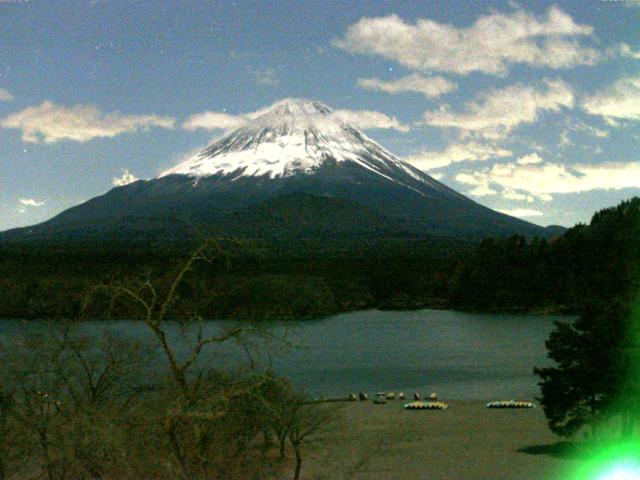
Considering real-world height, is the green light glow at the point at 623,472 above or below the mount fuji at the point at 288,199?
below

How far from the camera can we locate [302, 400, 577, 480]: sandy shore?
15.9 metres

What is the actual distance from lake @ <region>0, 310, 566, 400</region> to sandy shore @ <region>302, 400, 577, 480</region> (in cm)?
389

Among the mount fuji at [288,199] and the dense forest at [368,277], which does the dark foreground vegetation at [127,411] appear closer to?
the dense forest at [368,277]

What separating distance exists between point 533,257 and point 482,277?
19.8ft

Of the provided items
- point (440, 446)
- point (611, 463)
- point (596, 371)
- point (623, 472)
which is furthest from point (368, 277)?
point (623, 472)

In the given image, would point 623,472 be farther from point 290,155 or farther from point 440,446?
point 290,155

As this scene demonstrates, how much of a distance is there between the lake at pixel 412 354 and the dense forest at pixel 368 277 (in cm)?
526

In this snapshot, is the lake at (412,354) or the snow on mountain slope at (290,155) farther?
the snow on mountain slope at (290,155)

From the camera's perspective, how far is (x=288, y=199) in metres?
137

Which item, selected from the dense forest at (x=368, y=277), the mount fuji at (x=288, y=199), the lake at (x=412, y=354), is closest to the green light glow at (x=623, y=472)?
the lake at (x=412, y=354)

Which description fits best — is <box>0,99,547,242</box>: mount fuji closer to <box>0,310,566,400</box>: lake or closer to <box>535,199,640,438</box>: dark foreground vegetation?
<box>0,310,566,400</box>: lake

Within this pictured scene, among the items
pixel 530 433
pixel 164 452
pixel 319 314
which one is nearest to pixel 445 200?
pixel 319 314

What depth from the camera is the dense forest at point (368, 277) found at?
71.2m

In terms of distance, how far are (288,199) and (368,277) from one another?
5298 centimetres
